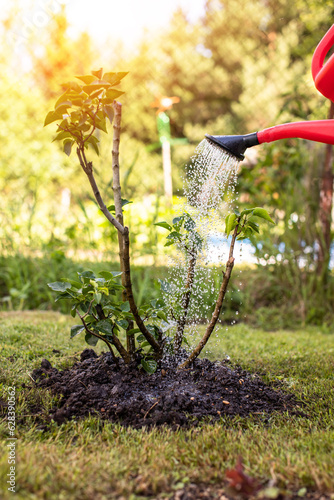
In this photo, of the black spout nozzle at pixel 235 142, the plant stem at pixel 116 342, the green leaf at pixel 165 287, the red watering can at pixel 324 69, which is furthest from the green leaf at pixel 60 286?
the red watering can at pixel 324 69

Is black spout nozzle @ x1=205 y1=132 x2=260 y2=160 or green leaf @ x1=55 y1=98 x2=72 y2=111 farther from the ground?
green leaf @ x1=55 y1=98 x2=72 y2=111

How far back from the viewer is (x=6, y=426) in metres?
1.20

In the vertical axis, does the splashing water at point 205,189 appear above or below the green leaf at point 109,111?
below

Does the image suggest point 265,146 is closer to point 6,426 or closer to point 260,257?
point 260,257

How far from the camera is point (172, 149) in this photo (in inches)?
390

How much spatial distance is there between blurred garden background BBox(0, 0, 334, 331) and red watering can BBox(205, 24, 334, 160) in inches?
62.7

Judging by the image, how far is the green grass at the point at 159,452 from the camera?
3.05ft

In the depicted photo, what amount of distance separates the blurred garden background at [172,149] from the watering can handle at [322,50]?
168 cm

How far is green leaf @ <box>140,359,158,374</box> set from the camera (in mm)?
1452

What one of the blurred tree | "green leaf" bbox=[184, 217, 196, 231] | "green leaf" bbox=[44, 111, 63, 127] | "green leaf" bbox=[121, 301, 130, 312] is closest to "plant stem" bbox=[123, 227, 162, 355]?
"green leaf" bbox=[121, 301, 130, 312]

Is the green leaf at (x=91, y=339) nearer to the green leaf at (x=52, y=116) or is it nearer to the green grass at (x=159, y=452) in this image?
the green grass at (x=159, y=452)

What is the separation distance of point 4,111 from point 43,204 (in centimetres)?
704

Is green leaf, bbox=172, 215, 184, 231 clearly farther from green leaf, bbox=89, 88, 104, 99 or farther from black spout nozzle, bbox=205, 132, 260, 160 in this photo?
green leaf, bbox=89, 88, 104, 99

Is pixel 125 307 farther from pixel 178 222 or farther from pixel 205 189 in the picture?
pixel 205 189
